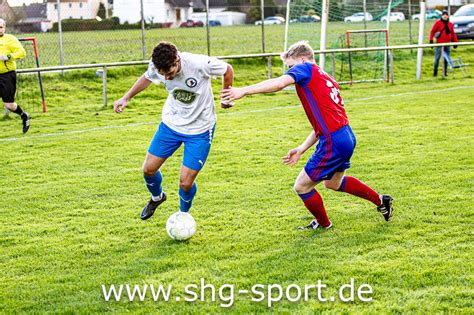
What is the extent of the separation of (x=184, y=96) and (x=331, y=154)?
1.31 m

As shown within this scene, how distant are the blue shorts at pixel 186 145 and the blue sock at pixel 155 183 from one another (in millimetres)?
279

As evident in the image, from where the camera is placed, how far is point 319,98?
17.7 ft

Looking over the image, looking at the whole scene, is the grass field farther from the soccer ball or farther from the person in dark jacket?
the person in dark jacket

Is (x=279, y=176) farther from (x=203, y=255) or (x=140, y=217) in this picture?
(x=203, y=255)

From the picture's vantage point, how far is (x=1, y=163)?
9398 mm

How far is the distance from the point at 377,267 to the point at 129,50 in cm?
1397

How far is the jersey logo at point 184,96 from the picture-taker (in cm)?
568

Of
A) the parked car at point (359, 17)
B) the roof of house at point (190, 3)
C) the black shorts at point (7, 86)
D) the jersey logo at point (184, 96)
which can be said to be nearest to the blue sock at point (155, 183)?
the jersey logo at point (184, 96)

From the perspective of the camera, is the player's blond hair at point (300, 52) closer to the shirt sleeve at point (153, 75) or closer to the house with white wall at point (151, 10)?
the shirt sleeve at point (153, 75)

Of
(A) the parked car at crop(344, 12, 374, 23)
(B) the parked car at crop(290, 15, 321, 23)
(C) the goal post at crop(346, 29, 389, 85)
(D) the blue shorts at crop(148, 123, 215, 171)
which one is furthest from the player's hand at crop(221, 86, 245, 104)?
(A) the parked car at crop(344, 12, 374, 23)

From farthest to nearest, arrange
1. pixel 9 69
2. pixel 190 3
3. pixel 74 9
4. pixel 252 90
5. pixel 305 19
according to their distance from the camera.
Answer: pixel 190 3
pixel 305 19
pixel 74 9
pixel 9 69
pixel 252 90

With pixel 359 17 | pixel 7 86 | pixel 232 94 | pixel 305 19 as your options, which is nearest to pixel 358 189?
pixel 232 94

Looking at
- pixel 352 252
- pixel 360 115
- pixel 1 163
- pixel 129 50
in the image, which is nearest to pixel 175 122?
pixel 352 252

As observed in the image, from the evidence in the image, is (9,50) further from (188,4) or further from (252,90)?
(188,4)
